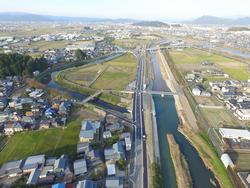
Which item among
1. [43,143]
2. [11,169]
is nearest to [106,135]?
[43,143]

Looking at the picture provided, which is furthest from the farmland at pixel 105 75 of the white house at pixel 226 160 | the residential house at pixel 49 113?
the white house at pixel 226 160

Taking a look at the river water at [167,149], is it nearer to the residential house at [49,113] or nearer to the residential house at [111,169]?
the residential house at [111,169]

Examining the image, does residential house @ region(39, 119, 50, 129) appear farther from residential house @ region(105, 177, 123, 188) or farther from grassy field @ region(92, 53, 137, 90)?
grassy field @ region(92, 53, 137, 90)

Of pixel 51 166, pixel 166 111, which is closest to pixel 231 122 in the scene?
pixel 166 111

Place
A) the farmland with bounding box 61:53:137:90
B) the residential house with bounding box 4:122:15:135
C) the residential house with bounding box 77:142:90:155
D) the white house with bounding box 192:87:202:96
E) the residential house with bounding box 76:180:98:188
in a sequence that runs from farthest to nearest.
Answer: the farmland with bounding box 61:53:137:90 → the white house with bounding box 192:87:202:96 → the residential house with bounding box 4:122:15:135 → the residential house with bounding box 77:142:90:155 → the residential house with bounding box 76:180:98:188

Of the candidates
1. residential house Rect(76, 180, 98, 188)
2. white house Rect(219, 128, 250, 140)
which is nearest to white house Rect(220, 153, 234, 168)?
white house Rect(219, 128, 250, 140)
